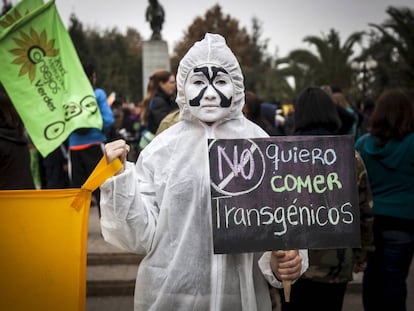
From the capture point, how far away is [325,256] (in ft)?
10.1

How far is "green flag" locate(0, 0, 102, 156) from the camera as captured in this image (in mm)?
4070

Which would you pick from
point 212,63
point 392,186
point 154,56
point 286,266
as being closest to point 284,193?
point 286,266

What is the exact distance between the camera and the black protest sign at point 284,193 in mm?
2098

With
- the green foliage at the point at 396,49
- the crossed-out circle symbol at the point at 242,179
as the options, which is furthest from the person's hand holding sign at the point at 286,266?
the green foliage at the point at 396,49

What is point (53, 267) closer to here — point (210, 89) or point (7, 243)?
point (7, 243)

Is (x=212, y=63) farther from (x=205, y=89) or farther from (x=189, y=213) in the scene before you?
(x=189, y=213)

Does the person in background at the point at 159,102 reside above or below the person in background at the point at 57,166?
above

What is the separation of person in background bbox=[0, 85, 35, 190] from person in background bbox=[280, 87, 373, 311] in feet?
6.22

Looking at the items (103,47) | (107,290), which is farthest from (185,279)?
(103,47)

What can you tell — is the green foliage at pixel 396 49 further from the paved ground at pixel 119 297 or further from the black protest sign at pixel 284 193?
the black protest sign at pixel 284 193

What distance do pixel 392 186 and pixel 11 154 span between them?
2.65 m

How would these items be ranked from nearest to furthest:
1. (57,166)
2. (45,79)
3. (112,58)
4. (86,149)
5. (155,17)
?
(45,79)
(86,149)
(57,166)
(155,17)
(112,58)

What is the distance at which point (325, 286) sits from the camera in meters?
3.19

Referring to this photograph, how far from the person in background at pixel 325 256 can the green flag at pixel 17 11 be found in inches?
93.8
